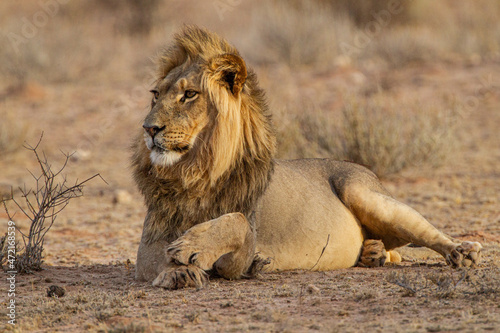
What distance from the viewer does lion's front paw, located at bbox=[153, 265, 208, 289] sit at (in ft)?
14.3

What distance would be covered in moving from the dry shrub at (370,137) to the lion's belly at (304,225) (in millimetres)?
4475

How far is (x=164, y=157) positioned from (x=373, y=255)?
7.06ft

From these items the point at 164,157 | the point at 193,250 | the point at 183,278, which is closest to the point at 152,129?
the point at 164,157

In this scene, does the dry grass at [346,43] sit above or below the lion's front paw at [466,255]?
above

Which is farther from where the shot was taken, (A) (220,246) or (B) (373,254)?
(B) (373,254)

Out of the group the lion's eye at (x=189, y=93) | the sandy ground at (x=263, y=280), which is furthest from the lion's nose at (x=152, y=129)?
the sandy ground at (x=263, y=280)

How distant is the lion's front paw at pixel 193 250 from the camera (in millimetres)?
4289

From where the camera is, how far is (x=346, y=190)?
5.89m

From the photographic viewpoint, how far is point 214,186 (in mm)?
4789

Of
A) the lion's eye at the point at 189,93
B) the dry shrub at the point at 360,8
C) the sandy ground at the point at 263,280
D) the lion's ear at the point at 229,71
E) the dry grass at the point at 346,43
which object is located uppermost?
the dry shrub at the point at 360,8

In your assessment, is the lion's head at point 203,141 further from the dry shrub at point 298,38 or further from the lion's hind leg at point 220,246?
the dry shrub at point 298,38

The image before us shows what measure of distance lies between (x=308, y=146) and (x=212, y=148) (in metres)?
6.11

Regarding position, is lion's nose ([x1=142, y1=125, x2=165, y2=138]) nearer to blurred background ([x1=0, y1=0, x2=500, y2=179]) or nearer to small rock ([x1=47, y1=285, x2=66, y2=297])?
small rock ([x1=47, y1=285, x2=66, y2=297])

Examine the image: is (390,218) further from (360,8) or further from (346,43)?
(360,8)
